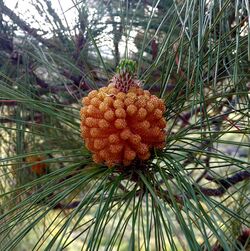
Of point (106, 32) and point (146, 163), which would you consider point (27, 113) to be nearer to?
point (106, 32)

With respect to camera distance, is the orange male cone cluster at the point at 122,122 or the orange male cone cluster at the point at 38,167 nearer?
the orange male cone cluster at the point at 122,122

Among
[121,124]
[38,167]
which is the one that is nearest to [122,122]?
[121,124]

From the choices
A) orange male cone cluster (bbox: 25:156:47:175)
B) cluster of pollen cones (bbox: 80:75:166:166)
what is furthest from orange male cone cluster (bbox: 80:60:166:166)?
orange male cone cluster (bbox: 25:156:47:175)

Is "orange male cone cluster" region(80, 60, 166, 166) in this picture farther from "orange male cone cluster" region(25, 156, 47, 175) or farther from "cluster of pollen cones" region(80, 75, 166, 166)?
"orange male cone cluster" region(25, 156, 47, 175)

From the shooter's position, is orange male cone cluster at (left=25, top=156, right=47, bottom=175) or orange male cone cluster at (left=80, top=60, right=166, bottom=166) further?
orange male cone cluster at (left=25, top=156, right=47, bottom=175)

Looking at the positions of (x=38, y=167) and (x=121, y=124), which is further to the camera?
(x=38, y=167)

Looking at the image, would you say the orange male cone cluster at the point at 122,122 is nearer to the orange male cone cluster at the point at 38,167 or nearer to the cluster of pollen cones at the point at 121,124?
the cluster of pollen cones at the point at 121,124

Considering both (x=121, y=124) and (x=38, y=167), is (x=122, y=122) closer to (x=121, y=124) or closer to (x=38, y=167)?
(x=121, y=124)

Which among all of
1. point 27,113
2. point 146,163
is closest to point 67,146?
point 27,113

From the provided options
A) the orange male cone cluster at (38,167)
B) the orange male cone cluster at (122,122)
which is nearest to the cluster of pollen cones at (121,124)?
the orange male cone cluster at (122,122)
